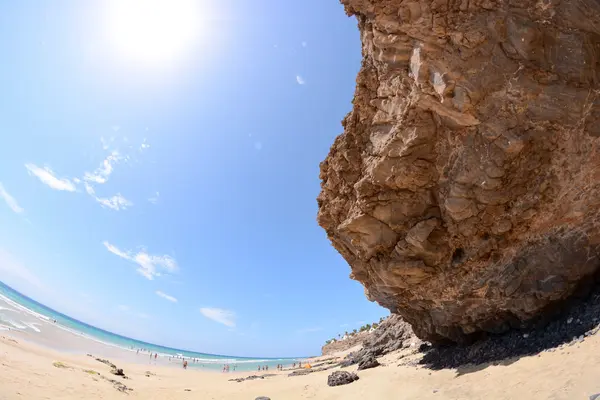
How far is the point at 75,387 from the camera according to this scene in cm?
1591

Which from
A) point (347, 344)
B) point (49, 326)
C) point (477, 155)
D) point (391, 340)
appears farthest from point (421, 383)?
point (49, 326)

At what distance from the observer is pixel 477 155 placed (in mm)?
10273

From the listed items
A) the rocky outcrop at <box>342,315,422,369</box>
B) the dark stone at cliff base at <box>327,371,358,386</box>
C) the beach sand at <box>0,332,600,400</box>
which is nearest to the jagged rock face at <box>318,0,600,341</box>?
the beach sand at <box>0,332,600,400</box>

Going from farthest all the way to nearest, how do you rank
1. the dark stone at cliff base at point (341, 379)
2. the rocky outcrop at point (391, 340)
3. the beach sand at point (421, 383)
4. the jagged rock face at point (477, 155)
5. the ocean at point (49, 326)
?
1. the ocean at point (49, 326)
2. the rocky outcrop at point (391, 340)
3. the dark stone at cliff base at point (341, 379)
4. the jagged rock face at point (477, 155)
5. the beach sand at point (421, 383)

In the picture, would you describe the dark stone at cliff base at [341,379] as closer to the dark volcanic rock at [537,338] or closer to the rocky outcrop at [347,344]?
the dark volcanic rock at [537,338]

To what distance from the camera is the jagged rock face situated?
887cm

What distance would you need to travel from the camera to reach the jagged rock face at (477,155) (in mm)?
8867

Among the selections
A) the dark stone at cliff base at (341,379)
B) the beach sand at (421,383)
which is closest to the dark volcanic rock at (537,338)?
the beach sand at (421,383)

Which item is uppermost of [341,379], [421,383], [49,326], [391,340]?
[49,326]

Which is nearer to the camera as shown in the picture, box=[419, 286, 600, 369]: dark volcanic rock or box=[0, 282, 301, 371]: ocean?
box=[419, 286, 600, 369]: dark volcanic rock

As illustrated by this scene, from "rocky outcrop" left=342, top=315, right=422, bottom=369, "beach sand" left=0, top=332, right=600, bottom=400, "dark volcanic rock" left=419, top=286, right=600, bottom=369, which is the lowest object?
"beach sand" left=0, top=332, right=600, bottom=400

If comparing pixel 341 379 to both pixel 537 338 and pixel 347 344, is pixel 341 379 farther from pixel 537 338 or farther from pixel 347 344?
pixel 347 344

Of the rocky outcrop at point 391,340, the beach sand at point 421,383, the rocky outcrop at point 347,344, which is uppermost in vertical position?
the rocky outcrop at point 347,344

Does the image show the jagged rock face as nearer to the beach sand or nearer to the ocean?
the beach sand
